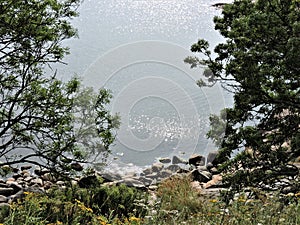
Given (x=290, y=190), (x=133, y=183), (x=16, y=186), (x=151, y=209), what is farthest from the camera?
(x=133, y=183)

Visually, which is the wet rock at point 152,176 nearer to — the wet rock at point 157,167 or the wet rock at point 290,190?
the wet rock at point 157,167

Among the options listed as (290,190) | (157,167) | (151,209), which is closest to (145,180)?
(157,167)

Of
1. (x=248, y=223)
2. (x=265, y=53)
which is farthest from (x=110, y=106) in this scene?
(x=248, y=223)

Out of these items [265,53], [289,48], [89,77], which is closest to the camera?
[289,48]

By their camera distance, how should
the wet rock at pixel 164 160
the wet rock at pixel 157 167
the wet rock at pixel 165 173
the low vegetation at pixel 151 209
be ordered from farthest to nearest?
the wet rock at pixel 165 173 → the wet rock at pixel 157 167 → the wet rock at pixel 164 160 → the low vegetation at pixel 151 209

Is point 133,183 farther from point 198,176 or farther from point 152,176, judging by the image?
point 198,176

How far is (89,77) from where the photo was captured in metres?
5.36

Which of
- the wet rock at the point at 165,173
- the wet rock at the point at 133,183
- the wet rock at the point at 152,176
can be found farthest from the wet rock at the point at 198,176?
the wet rock at the point at 133,183

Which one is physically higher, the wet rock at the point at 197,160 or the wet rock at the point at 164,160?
the wet rock at the point at 197,160

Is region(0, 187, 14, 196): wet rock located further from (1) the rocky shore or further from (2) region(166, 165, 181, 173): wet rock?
(2) region(166, 165, 181, 173): wet rock

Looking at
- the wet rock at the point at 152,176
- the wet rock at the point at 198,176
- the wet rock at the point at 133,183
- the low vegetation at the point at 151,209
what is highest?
the wet rock at the point at 198,176

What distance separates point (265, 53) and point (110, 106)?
2355 millimetres

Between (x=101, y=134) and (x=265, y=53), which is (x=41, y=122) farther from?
(x=265, y=53)

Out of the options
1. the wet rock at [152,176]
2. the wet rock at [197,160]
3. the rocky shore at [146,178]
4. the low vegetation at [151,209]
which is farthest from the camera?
the wet rock at [197,160]
